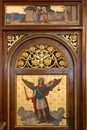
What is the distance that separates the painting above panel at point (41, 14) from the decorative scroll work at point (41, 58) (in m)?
0.31

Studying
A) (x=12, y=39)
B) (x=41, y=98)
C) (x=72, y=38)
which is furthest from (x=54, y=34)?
(x=41, y=98)

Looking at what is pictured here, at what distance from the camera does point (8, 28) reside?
11.7 feet

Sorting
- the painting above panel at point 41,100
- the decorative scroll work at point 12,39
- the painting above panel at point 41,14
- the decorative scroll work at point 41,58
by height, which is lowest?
the painting above panel at point 41,100

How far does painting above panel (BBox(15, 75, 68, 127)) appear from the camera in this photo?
3.62 meters

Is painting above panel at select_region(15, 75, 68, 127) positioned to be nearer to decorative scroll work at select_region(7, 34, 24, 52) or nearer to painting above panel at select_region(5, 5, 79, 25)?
decorative scroll work at select_region(7, 34, 24, 52)

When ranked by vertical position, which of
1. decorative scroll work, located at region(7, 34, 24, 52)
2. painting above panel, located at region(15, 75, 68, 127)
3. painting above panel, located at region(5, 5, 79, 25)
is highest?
painting above panel, located at region(5, 5, 79, 25)

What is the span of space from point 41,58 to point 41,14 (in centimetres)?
53

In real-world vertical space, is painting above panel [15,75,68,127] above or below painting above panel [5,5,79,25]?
below

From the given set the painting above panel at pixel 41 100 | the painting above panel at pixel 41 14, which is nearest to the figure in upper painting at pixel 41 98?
the painting above panel at pixel 41 100

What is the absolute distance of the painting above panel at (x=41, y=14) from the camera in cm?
358

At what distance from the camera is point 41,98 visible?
3633mm

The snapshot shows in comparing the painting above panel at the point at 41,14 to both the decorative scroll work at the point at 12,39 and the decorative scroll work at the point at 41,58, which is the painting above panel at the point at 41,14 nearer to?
the decorative scroll work at the point at 12,39

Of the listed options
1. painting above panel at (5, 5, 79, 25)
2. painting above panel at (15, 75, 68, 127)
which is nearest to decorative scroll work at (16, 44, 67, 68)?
painting above panel at (15, 75, 68, 127)

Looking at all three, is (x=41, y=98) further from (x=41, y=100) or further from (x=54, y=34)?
(x=54, y=34)
